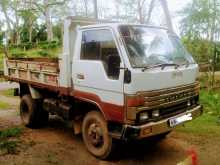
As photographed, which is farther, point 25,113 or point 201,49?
point 201,49

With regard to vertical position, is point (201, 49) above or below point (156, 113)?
above

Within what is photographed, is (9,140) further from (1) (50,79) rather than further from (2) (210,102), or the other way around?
(2) (210,102)

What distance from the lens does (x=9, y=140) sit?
6.60m

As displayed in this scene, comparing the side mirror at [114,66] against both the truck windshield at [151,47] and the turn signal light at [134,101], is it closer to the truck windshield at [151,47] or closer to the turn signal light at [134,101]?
the truck windshield at [151,47]

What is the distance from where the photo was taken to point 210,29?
38.0 feet

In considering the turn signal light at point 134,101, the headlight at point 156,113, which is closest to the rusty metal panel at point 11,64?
the turn signal light at point 134,101

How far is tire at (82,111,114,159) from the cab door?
305 millimetres

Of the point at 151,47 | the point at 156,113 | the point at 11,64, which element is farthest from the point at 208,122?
the point at 11,64

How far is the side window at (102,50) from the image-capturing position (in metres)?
5.09

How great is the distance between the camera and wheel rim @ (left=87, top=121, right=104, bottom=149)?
18.0ft

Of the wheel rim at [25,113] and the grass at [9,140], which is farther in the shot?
the wheel rim at [25,113]

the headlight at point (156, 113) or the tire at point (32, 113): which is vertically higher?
the headlight at point (156, 113)

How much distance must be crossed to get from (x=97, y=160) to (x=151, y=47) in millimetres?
2170

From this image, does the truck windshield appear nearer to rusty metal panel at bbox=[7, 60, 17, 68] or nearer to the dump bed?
the dump bed
